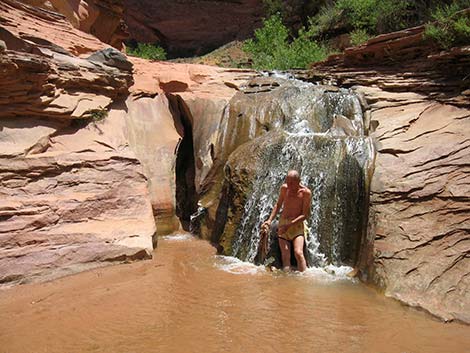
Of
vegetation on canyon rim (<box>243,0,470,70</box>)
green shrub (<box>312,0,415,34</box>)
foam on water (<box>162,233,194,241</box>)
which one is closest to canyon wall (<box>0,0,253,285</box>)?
foam on water (<box>162,233,194,241</box>)

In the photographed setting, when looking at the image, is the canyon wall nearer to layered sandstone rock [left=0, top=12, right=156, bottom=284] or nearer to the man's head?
layered sandstone rock [left=0, top=12, right=156, bottom=284]

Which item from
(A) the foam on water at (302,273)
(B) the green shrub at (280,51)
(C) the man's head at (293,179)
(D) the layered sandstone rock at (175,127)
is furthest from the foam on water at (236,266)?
(B) the green shrub at (280,51)

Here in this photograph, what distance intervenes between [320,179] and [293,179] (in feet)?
2.55

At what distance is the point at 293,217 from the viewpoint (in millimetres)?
5973

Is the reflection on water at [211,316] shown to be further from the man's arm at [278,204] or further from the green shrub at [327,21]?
the green shrub at [327,21]

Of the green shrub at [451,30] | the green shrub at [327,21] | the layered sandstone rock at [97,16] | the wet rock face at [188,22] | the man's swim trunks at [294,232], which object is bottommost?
the man's swim trunks at [294,232]

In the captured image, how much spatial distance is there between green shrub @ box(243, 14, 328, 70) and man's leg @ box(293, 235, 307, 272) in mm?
8861

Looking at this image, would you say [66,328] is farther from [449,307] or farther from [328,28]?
[328,28]

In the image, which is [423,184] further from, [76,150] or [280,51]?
[280,51]

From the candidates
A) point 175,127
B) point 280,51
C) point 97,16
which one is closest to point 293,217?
point 175,127

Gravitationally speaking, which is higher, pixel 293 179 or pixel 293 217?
pixel 293 179

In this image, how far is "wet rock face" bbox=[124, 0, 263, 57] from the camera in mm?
24906

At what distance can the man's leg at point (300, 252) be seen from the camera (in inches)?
226

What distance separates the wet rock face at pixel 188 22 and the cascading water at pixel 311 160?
1735 cm
